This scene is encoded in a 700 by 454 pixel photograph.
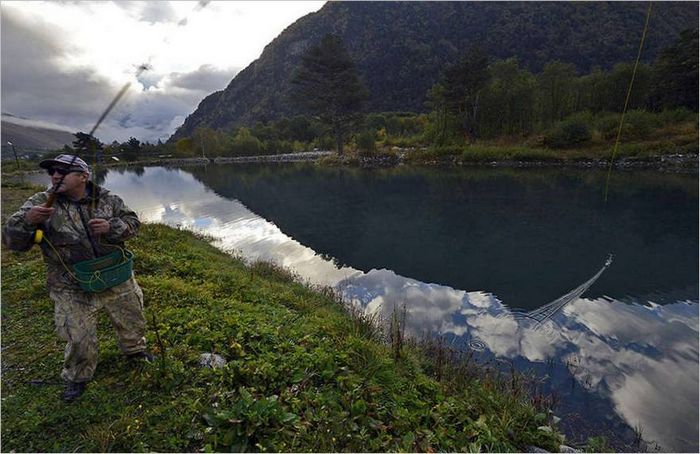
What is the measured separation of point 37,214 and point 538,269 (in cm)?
1239

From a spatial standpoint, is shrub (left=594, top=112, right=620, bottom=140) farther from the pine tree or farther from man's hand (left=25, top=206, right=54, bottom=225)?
man's hand (left=25, top=206, right=54, bottom=225)

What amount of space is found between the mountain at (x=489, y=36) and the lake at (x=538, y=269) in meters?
85.1

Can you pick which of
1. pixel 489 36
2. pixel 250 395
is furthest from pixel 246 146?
pixel 489 36

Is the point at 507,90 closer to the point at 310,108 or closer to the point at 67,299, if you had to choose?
the point at 310,108

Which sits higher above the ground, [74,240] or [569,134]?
[74,240]

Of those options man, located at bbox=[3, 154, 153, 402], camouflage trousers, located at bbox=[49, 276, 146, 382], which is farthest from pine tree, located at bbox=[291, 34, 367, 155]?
man, located at bbox=[3, 154, 153, 402]

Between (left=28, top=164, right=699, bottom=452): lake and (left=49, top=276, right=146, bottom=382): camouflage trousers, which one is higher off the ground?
(left=49, top=276, right=146, bottom=382): camouflage trousers

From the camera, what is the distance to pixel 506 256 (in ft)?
42.3

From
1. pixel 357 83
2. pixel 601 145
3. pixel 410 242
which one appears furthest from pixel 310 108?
pixel 410 242

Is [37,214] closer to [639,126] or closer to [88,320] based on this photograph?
[88,320]

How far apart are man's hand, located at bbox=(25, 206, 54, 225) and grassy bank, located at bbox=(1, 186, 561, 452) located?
1.77 m

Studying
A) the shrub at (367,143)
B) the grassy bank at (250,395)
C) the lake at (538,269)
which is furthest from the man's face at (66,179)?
the shrub at (367,143)

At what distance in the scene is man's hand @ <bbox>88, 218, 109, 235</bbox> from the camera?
363cm

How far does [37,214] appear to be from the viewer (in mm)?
3311
